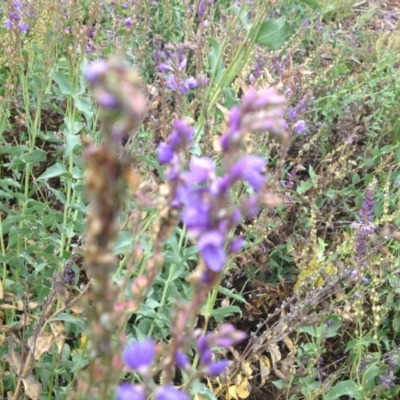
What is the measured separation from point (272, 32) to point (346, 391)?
133cm

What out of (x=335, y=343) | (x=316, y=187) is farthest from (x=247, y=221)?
(x=335, y=343)

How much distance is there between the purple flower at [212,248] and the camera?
0.65 m

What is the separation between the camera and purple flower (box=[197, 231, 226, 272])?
646 mm

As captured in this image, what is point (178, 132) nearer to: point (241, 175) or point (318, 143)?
point (241, 175)

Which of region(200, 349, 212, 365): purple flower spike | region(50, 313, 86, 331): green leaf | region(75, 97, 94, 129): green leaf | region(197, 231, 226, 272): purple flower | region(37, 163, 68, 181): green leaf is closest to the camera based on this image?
region(197, 231, 226, 272): purple flower

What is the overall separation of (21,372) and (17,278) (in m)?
0.58

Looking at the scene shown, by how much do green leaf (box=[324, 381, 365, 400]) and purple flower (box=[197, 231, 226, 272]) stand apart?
159 centimetres

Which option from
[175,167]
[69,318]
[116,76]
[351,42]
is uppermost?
[116,76]

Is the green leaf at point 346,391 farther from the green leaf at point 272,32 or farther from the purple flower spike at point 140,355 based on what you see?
the purple flower spike at point 140,355

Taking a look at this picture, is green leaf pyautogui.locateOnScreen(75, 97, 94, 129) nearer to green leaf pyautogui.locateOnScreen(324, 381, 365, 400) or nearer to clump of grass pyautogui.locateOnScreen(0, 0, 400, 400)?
clump of grass pyautogui.locateOnScreen(0, 0, 400, 400)

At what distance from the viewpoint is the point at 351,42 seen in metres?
4.57

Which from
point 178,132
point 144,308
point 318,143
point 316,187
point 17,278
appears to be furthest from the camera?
point 318,143

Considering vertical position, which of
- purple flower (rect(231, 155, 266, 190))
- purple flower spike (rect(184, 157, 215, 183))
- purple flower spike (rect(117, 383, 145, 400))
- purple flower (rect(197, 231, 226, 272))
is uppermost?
purple flower (rect(231, 155, 266, 190))

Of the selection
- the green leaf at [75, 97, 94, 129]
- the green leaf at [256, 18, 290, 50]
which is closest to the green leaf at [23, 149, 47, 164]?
the green leaf at [75, 97, 94, 129]
